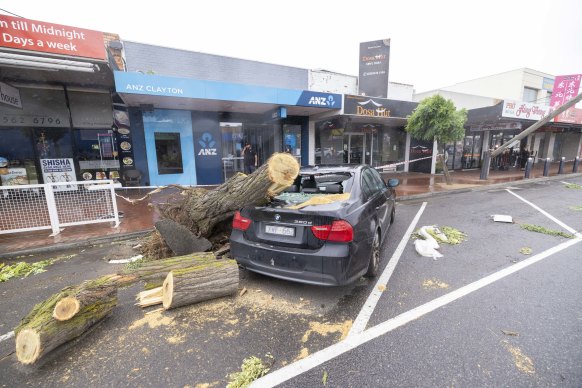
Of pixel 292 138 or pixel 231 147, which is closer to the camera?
pixel 231 147

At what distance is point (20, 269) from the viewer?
13.3ft

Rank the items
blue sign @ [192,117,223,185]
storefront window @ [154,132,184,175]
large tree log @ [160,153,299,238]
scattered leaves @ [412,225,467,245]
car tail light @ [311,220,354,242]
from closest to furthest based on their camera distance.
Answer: car tail light @ [311,220,354,242], large tree log @ [160,153,299,238], scattered leaves @ [412,225,467,245], storefront window @ [154,132,184,175], blue sign @ [192,117,223,185]

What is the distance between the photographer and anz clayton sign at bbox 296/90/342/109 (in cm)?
977

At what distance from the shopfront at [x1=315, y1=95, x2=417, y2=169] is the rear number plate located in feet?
29.3

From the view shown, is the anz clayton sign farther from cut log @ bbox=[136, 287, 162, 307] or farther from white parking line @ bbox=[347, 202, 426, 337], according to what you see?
cut log @ bbox=[136, 287, 162, 307]

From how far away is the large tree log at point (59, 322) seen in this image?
2.11 m

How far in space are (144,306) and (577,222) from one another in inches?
351

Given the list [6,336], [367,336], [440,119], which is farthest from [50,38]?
[440,119]

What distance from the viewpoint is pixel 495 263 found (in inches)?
158

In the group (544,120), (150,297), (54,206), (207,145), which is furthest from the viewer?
(544,120)

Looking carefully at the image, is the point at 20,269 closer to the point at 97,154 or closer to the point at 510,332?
the point at 510,332

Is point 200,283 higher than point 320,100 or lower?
lower

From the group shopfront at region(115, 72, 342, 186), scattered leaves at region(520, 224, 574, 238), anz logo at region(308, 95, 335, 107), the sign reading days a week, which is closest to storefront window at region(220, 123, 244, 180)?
shopfront at region(115, 72, 342, 186)

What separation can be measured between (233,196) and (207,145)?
310 inches
